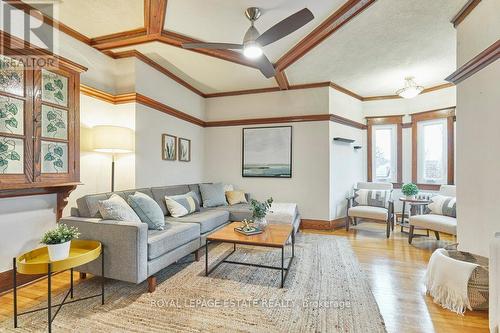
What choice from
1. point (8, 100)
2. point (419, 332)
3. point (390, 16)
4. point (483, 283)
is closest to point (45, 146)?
point (8, 100)

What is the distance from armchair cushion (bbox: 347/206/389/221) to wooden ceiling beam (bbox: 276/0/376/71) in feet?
9.13

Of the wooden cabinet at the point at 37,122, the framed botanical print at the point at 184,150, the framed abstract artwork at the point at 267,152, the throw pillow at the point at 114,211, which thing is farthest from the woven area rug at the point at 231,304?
the framed abstract artwork at the point at 267,152

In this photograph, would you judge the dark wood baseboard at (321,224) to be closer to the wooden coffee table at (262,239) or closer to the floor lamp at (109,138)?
the wooden coffee table at (262,239)

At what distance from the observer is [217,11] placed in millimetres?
2623

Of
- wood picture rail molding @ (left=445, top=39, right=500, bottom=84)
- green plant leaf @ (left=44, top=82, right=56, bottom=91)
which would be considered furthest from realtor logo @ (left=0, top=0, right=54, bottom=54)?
wood picture rail molding @ (left=445, top=39, right=500, bottom=84)

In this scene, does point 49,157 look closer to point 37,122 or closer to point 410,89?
point 37,122

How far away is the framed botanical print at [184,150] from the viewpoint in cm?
463

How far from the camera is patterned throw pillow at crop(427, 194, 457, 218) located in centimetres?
368

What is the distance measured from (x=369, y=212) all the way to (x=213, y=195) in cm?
275

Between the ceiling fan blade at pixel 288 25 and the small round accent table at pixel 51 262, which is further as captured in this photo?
the ceiling fan blade at pixel 288 25

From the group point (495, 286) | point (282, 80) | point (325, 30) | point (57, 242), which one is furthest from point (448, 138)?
point (57, 242)

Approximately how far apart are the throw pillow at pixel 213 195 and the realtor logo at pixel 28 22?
2.85 meters

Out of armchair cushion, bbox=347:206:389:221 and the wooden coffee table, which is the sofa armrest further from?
armchair cushion, bbox=347:206:389:221

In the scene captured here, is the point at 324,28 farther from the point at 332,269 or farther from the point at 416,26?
the point at 332,269
